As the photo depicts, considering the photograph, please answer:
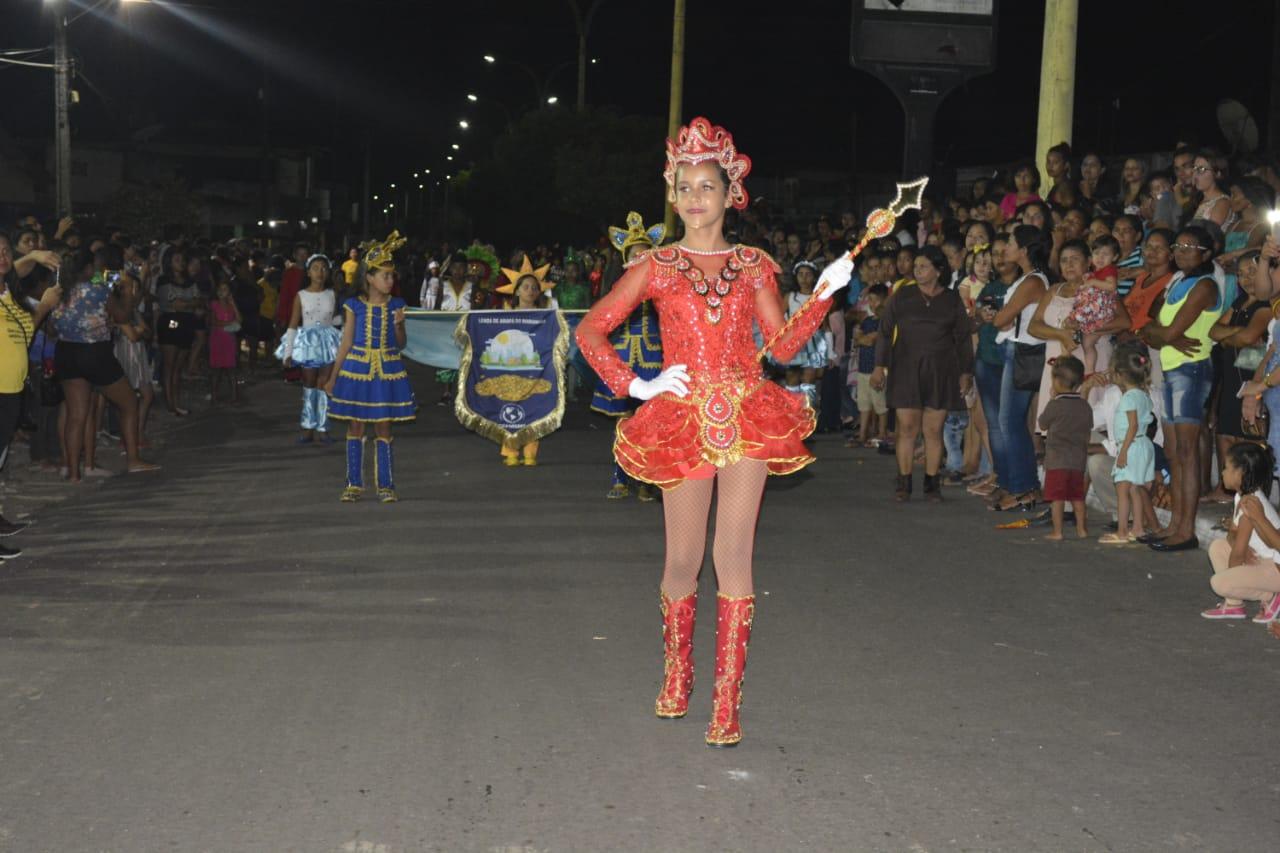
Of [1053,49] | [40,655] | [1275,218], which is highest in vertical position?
[1053,49]

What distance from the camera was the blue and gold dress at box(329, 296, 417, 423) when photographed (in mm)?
12391

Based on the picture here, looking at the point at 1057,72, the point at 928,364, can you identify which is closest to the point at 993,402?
the point at 928,364

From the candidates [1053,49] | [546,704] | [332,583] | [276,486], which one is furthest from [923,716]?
[1053,49]

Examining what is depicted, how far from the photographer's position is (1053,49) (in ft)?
54.4

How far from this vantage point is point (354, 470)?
40.8 ft

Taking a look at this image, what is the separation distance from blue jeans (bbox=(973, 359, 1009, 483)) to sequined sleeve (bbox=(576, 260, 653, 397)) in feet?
21.9

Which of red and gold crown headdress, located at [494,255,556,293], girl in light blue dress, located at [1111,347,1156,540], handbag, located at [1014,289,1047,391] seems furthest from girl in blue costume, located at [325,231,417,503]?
girl in light blue dress, located at [1111,347,1156,540]

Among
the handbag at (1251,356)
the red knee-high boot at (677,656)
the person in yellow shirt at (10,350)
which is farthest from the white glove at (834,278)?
the person in yellow shirt at (10,350)

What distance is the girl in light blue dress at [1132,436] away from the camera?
1066 centimetres

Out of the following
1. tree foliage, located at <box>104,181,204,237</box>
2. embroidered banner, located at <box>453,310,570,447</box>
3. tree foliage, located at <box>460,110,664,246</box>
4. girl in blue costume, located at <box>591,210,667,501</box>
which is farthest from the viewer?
tree foliage, located at <box>104,181,204,237</box>

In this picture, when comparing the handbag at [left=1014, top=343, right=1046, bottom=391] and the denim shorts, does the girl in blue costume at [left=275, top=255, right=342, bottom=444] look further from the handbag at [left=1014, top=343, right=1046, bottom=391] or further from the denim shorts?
the denim shorts

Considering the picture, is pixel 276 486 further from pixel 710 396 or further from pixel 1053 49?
pixel 1053 49

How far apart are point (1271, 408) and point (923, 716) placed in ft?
13.3

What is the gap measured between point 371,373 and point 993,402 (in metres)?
4.93
